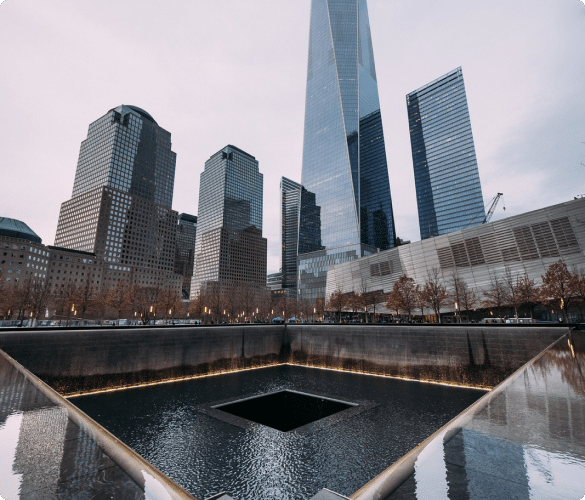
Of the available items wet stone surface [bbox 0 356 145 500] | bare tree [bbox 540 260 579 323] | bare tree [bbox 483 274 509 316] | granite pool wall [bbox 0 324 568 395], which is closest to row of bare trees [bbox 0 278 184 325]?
granite pool wall [bbox 0 324 568 395]

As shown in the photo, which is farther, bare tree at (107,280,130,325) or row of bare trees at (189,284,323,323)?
row of bare trees at (189,284,323,323)

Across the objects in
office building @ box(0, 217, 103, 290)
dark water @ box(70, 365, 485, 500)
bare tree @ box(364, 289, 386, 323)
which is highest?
office building @ box(0, 217, 103, 290)

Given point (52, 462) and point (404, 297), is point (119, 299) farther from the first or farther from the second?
point (52, 462)

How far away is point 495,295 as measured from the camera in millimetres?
56844

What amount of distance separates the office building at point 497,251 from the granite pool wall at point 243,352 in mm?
38461

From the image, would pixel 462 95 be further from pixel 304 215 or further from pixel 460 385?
pixel 460 385

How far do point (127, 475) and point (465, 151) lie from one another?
19698 centimetres

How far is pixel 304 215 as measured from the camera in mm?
173125

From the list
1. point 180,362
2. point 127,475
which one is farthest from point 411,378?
point 127,475

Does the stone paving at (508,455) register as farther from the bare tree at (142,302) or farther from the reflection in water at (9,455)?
the bare tree at (142,302)

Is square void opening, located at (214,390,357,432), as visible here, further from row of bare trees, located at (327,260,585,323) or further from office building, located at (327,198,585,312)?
office building, located at (327,198,585,312)

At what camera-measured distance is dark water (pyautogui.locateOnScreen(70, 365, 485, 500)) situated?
427 inches

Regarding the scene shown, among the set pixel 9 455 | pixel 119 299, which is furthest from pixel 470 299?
pixel 119 299

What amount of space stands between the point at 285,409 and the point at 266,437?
377 inches
